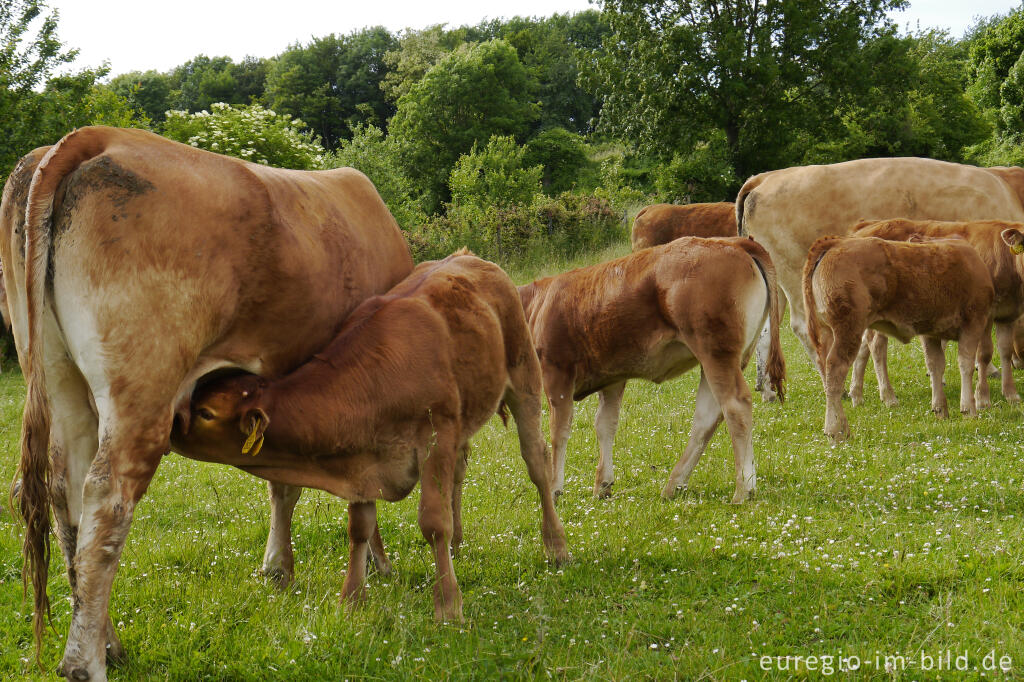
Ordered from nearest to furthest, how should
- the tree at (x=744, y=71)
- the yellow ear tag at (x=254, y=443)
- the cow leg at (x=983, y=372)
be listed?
1. the yellow ear tag at (x=254, y=443)
2. the cow leg at (x=983, y=372)
3. the tree at (x=744, y=71)

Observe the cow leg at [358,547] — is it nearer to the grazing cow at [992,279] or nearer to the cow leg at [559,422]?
the cow leg at [559,422]

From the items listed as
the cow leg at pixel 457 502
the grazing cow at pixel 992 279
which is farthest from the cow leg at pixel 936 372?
the cow leg at pixel 457 502

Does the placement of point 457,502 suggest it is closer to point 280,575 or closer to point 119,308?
point 280,575

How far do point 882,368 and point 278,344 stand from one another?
808cm

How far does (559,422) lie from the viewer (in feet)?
23.3

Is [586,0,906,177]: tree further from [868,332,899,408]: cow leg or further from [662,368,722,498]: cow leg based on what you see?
[662,368,722,498]: cow leg

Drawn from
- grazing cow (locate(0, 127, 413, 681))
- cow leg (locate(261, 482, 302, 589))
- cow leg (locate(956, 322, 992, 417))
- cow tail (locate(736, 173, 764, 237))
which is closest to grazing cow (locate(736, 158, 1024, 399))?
cow tail (locate(736, 173, 764, 237))

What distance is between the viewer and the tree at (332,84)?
76562mm

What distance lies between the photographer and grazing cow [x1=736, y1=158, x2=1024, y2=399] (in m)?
11.2

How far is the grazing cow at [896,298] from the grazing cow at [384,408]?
4394 mm

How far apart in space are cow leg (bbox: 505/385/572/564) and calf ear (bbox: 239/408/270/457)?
205 centimetres

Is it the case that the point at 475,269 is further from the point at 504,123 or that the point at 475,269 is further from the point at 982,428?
the point at 504,123

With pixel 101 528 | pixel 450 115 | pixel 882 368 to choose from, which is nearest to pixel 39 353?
pixel 101 528

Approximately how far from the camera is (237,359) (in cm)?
383
